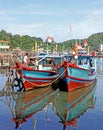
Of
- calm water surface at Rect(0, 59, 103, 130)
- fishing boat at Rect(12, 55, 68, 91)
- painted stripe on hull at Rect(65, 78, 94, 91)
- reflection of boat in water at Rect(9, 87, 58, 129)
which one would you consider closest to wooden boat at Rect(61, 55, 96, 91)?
painted stripe on hull at Rect(65, 78, 94, 91)

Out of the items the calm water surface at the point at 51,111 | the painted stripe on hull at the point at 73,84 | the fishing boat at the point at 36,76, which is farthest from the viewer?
the painted stripe on hull at the point at 73,84

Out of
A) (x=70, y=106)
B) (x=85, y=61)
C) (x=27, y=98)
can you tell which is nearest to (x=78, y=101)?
(x=70, y=106)

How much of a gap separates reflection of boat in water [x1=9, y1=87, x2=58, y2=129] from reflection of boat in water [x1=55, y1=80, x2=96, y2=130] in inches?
33.3

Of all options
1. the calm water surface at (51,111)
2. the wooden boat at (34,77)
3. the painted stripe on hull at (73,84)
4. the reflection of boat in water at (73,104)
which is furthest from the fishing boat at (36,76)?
the reflection of boat in water at (73,104)

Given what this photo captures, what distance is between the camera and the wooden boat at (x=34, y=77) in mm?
24469

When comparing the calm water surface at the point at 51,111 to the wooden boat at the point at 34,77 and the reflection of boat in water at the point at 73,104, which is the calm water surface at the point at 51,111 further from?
the wooden boat at the point at 34,77

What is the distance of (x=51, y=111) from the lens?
1747cm

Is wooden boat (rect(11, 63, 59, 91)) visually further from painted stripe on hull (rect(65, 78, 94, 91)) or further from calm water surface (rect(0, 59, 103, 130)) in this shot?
painted stripe on hull (rect(65, 78, 94, 91))

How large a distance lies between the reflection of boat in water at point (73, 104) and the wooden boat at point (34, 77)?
2045 mm

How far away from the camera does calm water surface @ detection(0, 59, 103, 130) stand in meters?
14.4

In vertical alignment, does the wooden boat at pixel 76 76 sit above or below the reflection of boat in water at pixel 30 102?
above

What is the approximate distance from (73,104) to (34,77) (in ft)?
20.3

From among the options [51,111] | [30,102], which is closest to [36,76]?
Result: [30,102]

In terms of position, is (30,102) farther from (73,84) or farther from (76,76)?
(76,76)
